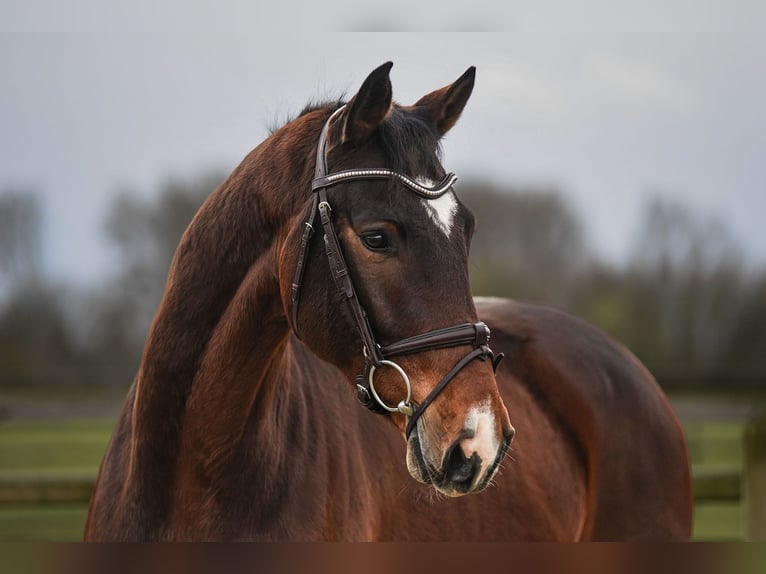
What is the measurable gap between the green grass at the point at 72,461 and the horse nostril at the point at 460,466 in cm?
358

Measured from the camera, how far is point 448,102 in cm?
235

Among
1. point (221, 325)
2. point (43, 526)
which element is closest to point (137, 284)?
point (43, 526)

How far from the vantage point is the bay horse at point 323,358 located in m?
1.94

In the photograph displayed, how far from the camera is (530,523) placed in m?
3.19

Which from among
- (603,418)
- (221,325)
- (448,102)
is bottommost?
(603,418)

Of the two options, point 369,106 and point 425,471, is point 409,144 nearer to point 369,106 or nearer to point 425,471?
point 369,106

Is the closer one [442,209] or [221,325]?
[442,209]

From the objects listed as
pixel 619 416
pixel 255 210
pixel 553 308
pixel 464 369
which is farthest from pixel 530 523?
pixel 255 210

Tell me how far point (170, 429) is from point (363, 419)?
0.72 m

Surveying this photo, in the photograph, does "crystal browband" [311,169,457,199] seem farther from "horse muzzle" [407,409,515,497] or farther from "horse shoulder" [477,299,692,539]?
"horse shoulder" [477,299,692,539]

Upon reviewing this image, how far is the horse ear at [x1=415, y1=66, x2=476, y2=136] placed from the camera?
2.33 meters

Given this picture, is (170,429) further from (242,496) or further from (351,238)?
(351,238)

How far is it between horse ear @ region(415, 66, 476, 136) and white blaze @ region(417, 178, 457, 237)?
1.12 feet

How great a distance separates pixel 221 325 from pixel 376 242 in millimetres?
571
